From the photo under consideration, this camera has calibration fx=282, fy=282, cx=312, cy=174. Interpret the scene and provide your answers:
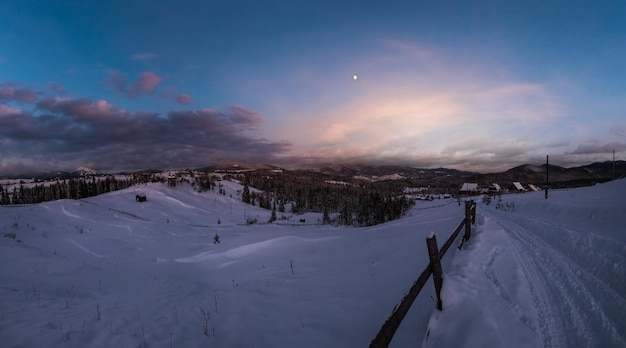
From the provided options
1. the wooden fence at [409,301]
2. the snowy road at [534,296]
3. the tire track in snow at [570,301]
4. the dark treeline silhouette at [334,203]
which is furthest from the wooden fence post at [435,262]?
the dark treeline silhouette at [334,203]

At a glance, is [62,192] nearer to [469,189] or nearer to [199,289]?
[199,289]

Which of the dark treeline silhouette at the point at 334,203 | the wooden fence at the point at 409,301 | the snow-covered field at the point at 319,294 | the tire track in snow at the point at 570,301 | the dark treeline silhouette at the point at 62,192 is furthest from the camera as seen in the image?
the dark treeline silhouette at the point at 62,192

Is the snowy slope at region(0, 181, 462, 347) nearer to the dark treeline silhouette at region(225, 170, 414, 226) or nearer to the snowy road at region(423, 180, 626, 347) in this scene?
the snowy road at region(423, 180, 626, 347)

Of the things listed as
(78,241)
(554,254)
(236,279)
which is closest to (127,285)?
(236,279)

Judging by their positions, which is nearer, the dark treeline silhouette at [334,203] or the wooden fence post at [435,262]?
the wooden fence post at [435,262]

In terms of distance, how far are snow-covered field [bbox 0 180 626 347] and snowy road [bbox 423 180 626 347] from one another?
1.0 inches

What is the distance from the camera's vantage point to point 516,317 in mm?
4559

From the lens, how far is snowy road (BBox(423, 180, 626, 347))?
4086mm

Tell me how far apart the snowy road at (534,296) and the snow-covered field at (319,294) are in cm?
3

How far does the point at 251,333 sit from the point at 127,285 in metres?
6.50

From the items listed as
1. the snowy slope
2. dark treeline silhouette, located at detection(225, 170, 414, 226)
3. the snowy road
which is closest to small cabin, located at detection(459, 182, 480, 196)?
dark treeline silhouette, located at detection(225, 170, 414, 226)

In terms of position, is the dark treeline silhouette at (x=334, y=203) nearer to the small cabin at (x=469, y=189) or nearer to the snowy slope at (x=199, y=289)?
the small cabin at (x=469, y=189)

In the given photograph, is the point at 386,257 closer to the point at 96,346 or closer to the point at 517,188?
the point at 96,346

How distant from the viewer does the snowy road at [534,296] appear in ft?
13.4
